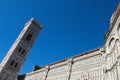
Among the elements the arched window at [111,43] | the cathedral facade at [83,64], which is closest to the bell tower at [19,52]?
the cathedral facade at [83,64]

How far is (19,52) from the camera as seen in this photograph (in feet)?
128

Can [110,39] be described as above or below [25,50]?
below

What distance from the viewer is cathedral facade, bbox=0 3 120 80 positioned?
52.2 ft

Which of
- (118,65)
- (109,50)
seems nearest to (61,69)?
(109,50)

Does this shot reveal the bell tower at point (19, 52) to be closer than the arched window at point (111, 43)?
No

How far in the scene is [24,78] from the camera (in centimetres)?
3294

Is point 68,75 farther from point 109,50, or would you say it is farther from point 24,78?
point 24,78

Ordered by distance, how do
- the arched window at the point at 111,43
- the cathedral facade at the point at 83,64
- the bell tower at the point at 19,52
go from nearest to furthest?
the cathedral facade at the point at 83,64, the arched window at the point at 111,43, the bell tower at the point at 19,52

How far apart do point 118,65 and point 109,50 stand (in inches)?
143

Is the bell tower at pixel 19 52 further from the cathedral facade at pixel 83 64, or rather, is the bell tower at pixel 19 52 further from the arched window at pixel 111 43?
the arched window at pixel 111 43

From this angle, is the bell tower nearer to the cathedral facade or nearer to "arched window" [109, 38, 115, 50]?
the cathedral facade

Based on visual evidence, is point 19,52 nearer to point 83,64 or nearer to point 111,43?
point 83,64

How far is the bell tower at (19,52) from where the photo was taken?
3569 cm

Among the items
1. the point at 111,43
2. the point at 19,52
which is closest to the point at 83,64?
the point at 111,43
